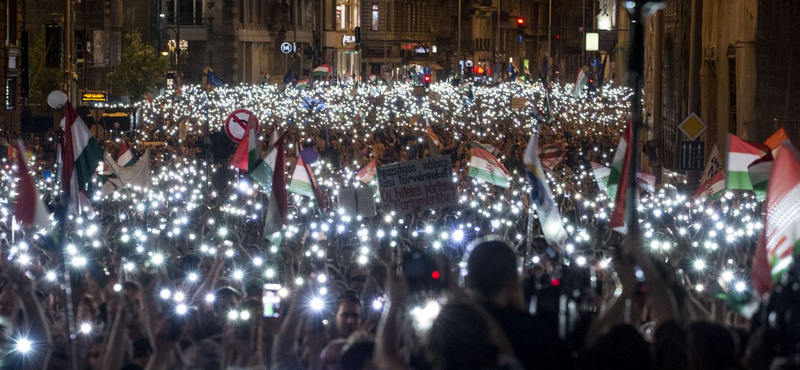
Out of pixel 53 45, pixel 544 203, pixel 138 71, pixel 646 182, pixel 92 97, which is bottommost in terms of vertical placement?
pixel 646 182

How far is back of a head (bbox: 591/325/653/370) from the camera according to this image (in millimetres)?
5547

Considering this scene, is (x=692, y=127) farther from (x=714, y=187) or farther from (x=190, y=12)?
(x=190, y=12)

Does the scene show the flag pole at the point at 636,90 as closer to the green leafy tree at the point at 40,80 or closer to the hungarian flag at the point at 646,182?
the hungarian flag at the point at 646,182

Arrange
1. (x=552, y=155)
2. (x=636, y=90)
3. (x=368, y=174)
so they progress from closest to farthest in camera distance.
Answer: (x=636, y=90)
(x=552, y=155)
(x=368, y=174)

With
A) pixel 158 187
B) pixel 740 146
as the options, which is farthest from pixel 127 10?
pixel 740 146

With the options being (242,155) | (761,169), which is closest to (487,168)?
(242,155)

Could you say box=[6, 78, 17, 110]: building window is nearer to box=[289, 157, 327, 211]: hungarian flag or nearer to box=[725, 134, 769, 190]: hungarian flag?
box=[289, 157, 327, 211]: hungarian flag

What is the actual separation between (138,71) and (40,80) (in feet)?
29.2

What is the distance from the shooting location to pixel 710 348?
18.2 ft

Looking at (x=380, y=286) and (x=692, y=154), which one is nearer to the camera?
(x=380, y=286)

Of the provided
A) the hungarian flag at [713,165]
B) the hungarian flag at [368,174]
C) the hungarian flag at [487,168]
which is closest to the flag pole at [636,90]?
the hungarian flag at [487,168]

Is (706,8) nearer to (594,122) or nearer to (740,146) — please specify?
(594,122)

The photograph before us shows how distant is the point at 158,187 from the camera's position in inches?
869

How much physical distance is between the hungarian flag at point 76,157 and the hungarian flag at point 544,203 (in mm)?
4256
